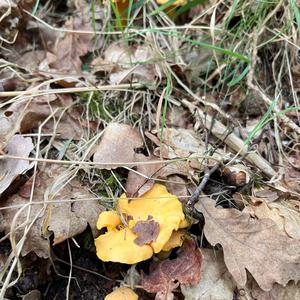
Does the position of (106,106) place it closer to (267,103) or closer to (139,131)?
(139,131)

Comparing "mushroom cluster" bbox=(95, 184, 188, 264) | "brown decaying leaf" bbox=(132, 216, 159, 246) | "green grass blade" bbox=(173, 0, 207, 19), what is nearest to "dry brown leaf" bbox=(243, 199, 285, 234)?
"mushroom cluster" bbox=(95, 184, 188, 264)

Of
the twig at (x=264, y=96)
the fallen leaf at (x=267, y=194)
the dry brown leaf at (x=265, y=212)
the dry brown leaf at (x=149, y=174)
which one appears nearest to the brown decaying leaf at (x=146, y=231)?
Result: the dry brown leaf at (x=149, y=174)

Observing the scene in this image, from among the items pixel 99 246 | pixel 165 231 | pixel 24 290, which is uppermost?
pixel 165 231

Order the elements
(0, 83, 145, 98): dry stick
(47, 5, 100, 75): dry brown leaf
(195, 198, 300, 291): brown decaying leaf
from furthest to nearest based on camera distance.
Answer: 1. (47, 5, 100, 75): dry brown leaf
2. (0, 83, 145, 98): dry stick
3. (195, 198, 300, 291): brown decaying leaf

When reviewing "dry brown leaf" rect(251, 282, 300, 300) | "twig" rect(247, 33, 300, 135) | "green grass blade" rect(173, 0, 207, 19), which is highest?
"green grass blade" rect(173, 0, 207, 19)

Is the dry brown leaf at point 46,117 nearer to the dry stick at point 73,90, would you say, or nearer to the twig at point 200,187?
the dry stick at point 73,90

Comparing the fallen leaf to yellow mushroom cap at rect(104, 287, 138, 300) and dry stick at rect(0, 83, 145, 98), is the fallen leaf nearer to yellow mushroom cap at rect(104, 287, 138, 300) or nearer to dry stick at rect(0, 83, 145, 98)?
yellow mushroom cap at rect(104, 287, 138, 300)

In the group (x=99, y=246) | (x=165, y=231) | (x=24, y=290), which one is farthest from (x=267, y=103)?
(x=24, y=290)

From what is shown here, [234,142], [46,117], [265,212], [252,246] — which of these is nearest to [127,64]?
[46,117]

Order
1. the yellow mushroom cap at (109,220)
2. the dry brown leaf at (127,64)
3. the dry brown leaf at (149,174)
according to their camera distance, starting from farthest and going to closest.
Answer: the dry brown leaf at (127,64) → the dry brown leaf at (149,174) → the yellow mushroom cap at (109,220)
